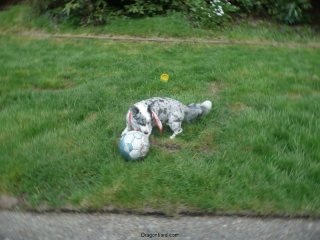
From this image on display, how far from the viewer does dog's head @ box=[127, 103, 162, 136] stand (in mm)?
4441

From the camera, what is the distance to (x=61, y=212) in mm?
3744

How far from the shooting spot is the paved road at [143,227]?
345cm

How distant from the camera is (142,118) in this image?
4445mm

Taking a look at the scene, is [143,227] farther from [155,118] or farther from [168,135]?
[168,135]

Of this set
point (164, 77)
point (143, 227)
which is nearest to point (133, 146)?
point (143, 227)

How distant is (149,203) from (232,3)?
730 cm

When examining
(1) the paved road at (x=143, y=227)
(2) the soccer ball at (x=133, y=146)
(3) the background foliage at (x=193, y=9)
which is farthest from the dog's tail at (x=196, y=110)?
(3) the background foliage at (x=193, y=9)

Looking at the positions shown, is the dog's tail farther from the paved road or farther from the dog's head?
the paved road

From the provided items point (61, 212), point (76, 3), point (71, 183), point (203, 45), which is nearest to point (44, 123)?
point (71, 183)

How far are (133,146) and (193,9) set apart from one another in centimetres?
616

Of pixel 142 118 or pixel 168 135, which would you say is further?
pixel 168 135

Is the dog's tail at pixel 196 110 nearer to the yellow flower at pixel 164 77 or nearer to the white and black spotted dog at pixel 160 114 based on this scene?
the white and black spotted dog at pixel 160 114

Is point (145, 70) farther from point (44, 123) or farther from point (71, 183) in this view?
point (71, 183)

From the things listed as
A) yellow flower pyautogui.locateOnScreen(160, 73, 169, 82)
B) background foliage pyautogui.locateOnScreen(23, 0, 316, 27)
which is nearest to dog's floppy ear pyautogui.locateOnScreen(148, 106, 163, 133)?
yellow flower pyautogui.locateOnScreen(160, 73, 169, 82)
